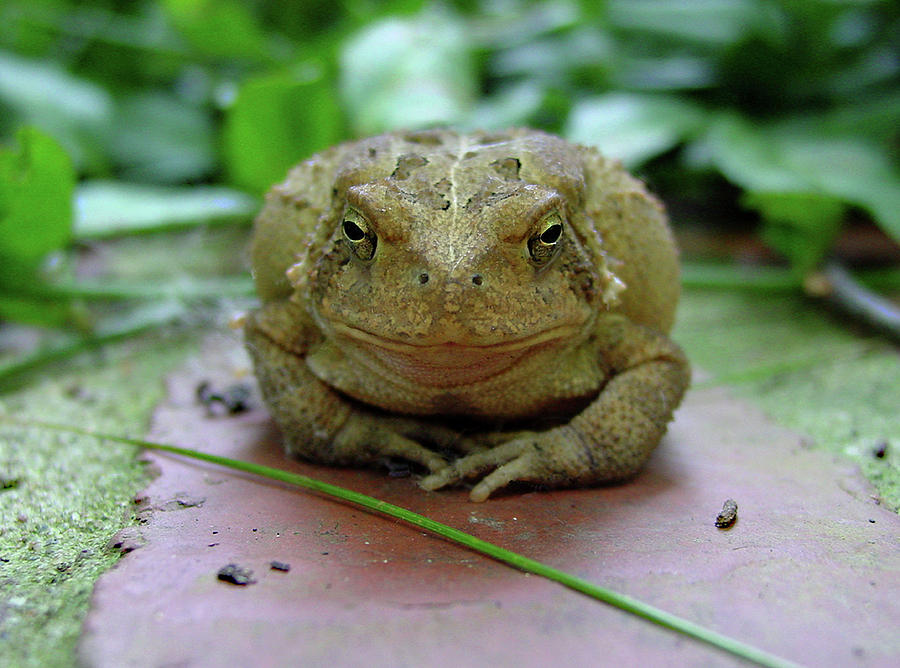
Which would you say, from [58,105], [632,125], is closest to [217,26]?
[58,105]

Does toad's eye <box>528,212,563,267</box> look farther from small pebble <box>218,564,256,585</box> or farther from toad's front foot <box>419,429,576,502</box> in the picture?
small pebble <box>218,564,256,585</box>

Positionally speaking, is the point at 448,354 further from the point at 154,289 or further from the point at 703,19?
the point at 703,19

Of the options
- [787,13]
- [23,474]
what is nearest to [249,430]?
[23,474]

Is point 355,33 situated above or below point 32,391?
above

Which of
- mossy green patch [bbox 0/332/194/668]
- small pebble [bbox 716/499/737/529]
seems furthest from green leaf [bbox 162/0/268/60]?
small pebble [bbox 716/499/737/529]

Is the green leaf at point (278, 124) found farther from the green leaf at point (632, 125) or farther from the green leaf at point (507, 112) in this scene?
the green leaf at point (632, 125)

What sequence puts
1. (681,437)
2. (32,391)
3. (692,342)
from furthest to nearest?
(692,342)
(32,391)
(681,437)

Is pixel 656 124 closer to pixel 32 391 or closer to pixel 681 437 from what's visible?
pixel 681 437
